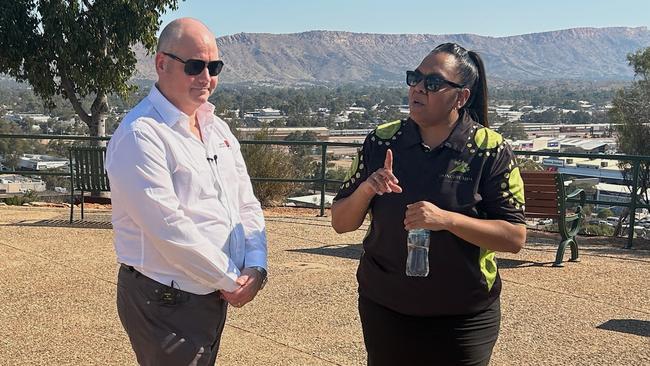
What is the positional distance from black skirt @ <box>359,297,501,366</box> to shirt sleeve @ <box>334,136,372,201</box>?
422 millimetres

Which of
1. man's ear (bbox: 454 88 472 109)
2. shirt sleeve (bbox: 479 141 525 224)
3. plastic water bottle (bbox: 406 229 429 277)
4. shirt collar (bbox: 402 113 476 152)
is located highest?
man's ear (bbox: 454 88 472 109)

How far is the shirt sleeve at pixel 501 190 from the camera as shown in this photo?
8.59 feet

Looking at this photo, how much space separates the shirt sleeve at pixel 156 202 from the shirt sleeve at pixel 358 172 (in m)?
0.58

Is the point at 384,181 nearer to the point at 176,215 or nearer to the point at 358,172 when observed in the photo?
the point at 358,172

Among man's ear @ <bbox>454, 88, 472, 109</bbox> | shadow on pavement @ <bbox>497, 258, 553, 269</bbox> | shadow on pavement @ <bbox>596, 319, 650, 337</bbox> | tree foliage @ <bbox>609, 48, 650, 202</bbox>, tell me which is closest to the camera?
man's ear @ <bbox>454, 88, 472, 109</bbox>

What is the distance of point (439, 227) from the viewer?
8.07 ft

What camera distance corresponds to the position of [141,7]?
587 inches

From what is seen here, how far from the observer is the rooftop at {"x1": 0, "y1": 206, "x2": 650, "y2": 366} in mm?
4562

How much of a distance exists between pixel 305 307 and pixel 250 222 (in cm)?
274

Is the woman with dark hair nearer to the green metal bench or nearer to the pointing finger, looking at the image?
the pointing finger

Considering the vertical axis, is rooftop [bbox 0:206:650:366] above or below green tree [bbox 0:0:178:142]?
below

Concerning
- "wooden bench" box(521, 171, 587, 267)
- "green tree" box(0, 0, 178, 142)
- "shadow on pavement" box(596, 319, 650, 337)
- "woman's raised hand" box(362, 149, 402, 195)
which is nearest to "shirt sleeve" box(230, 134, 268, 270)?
"woman's raised hand" box(362, 149, 402, 195)

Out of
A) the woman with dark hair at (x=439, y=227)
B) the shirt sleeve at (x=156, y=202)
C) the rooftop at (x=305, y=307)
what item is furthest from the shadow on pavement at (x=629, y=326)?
the shirt sleeve at (x=156, y=202)

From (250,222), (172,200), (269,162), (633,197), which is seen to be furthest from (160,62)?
(269,162)
